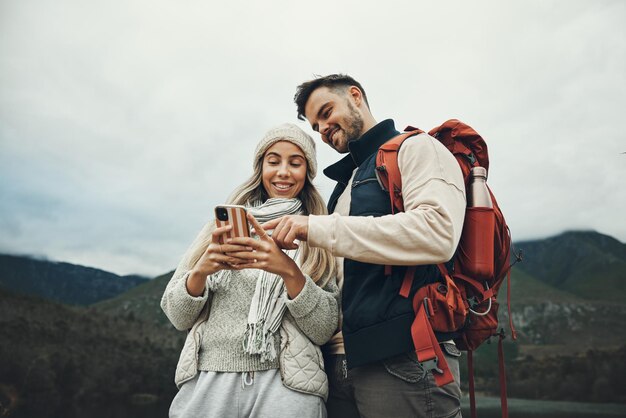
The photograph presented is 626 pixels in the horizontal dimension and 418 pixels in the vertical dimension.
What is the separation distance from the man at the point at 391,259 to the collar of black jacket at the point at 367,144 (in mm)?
→ 357

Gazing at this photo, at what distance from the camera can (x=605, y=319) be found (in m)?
120

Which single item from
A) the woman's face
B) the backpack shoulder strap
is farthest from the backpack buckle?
the woman's face

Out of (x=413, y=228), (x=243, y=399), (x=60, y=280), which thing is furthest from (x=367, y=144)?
(x=60, y=280)

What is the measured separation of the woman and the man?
209mm

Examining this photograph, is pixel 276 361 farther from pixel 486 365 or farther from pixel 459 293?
pixel 486 365

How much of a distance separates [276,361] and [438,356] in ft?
3.11

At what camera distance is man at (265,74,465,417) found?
2.39 meters

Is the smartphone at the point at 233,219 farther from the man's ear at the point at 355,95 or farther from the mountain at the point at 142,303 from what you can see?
the mountain at the point at 142,303

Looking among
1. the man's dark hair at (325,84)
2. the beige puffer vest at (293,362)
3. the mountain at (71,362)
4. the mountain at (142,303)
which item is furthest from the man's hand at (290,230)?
the mountain at (142,303)

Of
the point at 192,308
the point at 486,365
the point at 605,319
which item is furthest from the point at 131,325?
the point at 605,319

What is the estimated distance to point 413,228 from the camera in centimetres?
237

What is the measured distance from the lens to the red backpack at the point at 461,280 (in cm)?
241

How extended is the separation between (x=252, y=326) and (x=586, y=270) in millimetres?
198721

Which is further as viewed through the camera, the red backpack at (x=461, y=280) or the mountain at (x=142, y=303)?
the mountain at (x=142, y=303)
